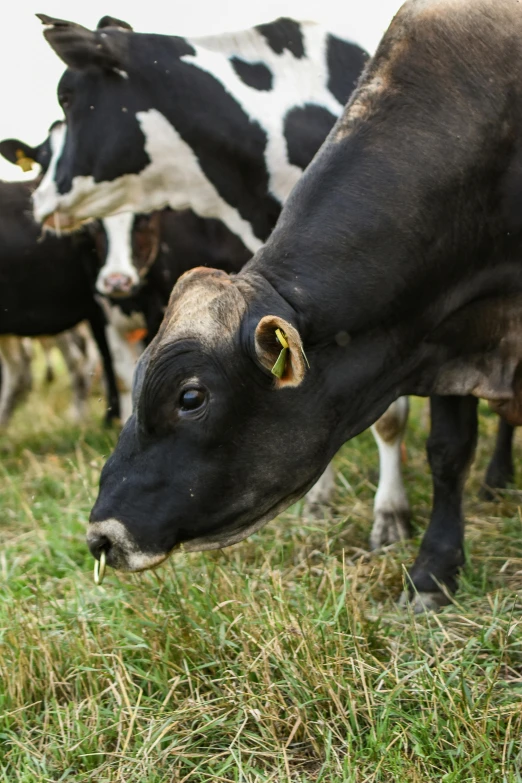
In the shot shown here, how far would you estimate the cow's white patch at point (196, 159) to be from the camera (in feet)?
15.8

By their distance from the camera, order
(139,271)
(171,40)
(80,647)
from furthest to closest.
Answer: (139,271)
(171,40)
(80,647)

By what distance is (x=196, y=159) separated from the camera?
486cm

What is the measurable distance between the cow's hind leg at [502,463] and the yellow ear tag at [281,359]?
255 cm

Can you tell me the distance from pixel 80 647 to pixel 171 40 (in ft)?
9.41

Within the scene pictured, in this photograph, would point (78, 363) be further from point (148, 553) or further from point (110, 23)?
point (148, 553)

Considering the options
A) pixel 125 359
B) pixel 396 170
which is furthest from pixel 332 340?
pixel 125 359

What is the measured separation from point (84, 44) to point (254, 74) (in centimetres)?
77

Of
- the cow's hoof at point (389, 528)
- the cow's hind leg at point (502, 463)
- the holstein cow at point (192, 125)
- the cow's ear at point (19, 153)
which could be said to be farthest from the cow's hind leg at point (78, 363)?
the cow's hoof at point (389, 528)

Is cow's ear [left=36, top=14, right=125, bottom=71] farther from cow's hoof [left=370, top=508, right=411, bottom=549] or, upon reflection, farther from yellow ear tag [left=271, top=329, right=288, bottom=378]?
yellow ear tag [left=271, top=329, right=288, bottom=378]

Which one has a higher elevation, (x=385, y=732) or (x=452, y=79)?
(x=452, y=79)

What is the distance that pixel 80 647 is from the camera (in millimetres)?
3250

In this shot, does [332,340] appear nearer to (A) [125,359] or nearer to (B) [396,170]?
(B) [396,170]

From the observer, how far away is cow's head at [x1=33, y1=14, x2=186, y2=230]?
4.76m

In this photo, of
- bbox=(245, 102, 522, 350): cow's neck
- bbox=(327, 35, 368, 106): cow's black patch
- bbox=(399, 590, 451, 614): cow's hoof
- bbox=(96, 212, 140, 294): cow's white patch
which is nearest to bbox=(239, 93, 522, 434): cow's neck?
bbox=(245, 102, 522, 350): cow's neck
